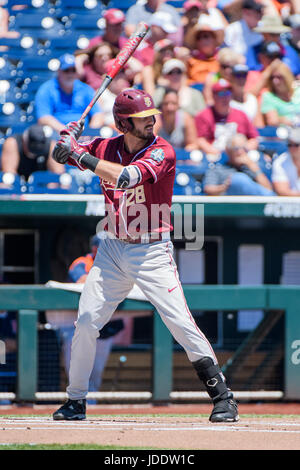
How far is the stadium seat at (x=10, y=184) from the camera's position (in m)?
7.90

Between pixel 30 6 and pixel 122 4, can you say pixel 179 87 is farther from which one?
pixel 30 6

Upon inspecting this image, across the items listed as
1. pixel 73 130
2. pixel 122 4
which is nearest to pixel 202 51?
pixel 122 4

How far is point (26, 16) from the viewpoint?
9453 mm

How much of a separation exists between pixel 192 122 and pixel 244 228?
139 centimetres

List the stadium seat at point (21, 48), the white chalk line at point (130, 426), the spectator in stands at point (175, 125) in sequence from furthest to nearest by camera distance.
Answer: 1. the stadium seat at point (21, 48)
2. the spectator in stands at point (175, 125)
3. the white chalk line at point (130, 426)

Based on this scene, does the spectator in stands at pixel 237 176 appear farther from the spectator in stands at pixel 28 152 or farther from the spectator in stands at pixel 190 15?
the spectator in stands at pixel 190 15

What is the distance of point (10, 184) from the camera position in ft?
26.0

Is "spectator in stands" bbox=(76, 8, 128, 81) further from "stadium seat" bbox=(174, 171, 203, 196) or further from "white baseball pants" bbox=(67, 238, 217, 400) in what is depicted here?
"white baseball pants" bbox=(67, 238, 217, 400)

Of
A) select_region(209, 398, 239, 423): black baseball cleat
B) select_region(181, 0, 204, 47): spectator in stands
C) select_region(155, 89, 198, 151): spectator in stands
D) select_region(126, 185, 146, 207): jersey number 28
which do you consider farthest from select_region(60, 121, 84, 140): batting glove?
select_region(181, 0, 204, 47): spectator in stands

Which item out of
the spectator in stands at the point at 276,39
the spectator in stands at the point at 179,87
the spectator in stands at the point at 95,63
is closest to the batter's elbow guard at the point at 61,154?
the spectator in stands at the point at 179,87

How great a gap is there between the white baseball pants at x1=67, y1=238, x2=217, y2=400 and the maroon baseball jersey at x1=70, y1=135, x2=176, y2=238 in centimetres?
9

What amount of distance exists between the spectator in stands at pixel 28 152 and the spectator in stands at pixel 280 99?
7.54ft
